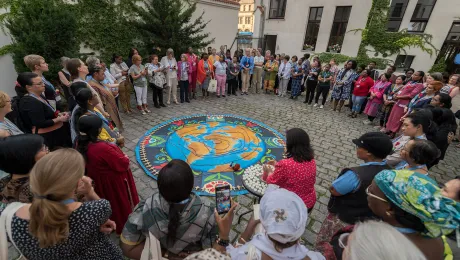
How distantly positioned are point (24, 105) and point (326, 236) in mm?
4550

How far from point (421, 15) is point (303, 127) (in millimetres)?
12249

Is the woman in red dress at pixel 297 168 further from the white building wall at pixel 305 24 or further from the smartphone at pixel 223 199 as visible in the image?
the white building wall at pixel 305 24

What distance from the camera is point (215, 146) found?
18.2ft

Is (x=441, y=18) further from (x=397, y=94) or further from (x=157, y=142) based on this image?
(x=157, y=142)

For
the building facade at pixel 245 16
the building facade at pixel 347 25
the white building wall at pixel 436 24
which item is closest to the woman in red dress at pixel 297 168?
the building facade at pixel 347 25

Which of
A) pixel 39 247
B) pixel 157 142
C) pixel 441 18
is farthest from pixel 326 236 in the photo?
pixel 441 18

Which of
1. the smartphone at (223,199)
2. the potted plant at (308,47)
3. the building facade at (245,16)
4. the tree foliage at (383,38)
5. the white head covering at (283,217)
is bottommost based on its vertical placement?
the smartphone at (223,199)

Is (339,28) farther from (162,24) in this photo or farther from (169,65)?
(169,65)

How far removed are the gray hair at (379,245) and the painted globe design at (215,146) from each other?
3564 millimetres

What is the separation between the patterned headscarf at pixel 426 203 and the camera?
50.4 inches

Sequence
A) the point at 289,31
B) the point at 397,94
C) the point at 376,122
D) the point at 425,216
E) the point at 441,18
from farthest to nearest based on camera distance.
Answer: the point at 289,31 < the point at 441,18 < the point at 376,122 < the point at 397,94 < the point at 425,216

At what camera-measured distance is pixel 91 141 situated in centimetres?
248

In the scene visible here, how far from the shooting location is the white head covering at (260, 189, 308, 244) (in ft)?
4.20

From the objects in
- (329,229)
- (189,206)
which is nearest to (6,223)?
(189,206)
